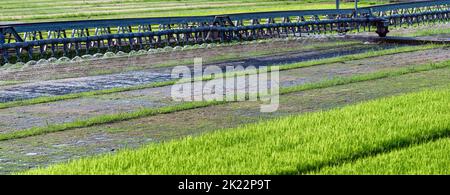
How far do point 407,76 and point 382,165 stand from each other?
978 cm

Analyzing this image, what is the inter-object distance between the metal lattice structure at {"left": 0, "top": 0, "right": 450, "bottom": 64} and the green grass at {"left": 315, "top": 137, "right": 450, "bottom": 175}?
1453cm

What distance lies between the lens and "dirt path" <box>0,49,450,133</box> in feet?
45.5

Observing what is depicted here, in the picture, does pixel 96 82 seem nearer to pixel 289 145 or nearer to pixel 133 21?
pixel 289 145

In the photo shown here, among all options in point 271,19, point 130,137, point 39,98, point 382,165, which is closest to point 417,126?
point 382,165

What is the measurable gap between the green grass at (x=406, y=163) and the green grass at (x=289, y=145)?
0.83 feet

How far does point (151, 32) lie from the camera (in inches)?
1073

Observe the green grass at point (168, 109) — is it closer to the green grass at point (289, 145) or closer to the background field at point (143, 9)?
the green grass at point (289, 145)

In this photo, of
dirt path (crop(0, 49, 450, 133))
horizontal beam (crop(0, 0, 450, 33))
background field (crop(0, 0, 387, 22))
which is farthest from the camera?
background field (crop(0, 0, 387, 22))

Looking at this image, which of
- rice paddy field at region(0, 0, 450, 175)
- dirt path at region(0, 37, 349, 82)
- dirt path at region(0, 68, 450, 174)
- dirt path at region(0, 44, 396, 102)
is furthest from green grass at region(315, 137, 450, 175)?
dirt path at region(0, 37, 349, 82)

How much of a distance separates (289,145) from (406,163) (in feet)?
5.26

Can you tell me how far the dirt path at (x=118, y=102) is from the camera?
13882 mm

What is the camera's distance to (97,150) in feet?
36.7

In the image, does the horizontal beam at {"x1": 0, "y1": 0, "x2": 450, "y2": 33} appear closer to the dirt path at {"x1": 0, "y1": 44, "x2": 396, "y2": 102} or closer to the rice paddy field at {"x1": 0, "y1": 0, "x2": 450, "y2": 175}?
the rice paddy field at {"x1": 0, "y1": 0, "x2": 450, "y2": 175}

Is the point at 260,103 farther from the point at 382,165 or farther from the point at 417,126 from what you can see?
the point at 382,165
